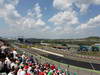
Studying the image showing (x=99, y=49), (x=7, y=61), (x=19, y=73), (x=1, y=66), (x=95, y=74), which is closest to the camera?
(x=19, y=73)

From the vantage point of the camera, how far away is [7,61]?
8961mm

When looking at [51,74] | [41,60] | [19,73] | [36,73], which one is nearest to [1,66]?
[19,73]

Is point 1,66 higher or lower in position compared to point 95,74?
higher

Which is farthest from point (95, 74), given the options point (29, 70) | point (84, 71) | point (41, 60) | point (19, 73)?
point (19, 73)

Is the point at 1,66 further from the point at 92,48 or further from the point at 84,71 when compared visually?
the point at 92,48

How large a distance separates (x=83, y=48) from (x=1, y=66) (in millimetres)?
78454

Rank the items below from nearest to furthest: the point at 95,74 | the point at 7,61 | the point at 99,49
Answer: the point at 7,61
the point at 95,74
the point at 99,49

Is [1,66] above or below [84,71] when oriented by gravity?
above

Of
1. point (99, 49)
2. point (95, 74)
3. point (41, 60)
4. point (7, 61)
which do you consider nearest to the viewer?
point (7, 61)

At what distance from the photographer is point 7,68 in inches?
344

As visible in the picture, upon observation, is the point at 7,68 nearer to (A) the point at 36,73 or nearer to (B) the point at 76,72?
(A) the point at 36,73

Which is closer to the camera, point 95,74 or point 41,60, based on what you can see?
point 95,74

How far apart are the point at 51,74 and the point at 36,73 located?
37.5 inches

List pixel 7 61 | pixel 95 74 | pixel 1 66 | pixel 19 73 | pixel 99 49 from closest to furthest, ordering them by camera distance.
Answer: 1. pixel 19 73
2. pixel 1 66
3. pixel 7 61
4. pixel 95 74
5. pixel 99 49
